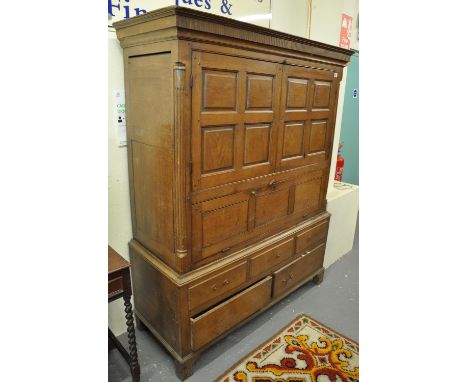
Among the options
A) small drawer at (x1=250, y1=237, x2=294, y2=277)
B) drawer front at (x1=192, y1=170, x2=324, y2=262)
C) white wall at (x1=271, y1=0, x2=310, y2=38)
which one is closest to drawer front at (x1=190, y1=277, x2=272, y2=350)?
small drawer at (x1=250, y1=237, x2=294, y2=277)

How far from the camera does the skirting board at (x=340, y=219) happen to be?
9.81 feet

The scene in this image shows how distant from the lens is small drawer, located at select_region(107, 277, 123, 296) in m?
1.59

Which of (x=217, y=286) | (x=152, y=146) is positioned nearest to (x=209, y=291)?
(x=217, y=286)

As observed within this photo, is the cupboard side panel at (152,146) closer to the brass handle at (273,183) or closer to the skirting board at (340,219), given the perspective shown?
the brass handle at (273,183)

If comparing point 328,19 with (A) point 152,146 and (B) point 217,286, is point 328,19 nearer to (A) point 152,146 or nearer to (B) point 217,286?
(A) point 152,146

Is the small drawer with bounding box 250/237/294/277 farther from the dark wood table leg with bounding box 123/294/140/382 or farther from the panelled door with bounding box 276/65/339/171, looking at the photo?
the dark wood table leg with bounding box 123/294/140/382

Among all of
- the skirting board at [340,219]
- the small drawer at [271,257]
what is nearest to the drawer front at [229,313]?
the small drawer at [271,257]

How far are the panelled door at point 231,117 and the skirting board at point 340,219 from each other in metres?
1.24

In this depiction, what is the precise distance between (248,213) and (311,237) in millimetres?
847

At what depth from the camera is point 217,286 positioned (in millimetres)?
1910
